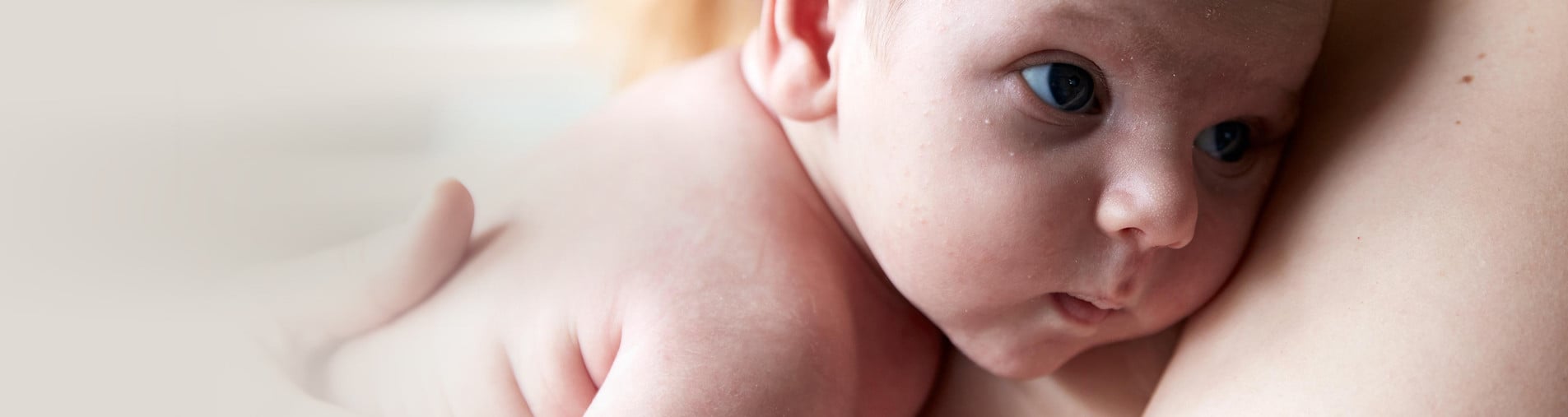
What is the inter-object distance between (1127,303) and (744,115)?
0.30 m

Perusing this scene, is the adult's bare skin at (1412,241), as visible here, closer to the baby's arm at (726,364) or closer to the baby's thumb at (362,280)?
the baby's arm at (726,364)

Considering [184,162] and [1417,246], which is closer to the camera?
[184,162]

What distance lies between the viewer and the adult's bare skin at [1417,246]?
1.98 ft

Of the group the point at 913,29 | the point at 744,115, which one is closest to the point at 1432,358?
the point at 913,29

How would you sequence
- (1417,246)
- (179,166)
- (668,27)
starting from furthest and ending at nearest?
(668,27)
(1417,246)
(179,166)

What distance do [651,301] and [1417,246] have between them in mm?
430

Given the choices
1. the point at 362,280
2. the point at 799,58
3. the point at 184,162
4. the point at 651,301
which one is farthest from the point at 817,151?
the point at 184,162

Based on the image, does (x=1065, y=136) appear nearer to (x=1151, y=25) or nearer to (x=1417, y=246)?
(x=1151, y=25)

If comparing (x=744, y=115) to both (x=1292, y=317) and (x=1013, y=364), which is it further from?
(x=1292, y=317)

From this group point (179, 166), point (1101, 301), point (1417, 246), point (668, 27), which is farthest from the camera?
point (668, 27)

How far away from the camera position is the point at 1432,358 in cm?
61

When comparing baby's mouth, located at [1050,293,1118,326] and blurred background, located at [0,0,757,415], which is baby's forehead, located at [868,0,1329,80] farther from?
blurred background, located at [0,0,757,415]

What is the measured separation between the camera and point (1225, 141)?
791 mm

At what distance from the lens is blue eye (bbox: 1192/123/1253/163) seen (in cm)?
78
